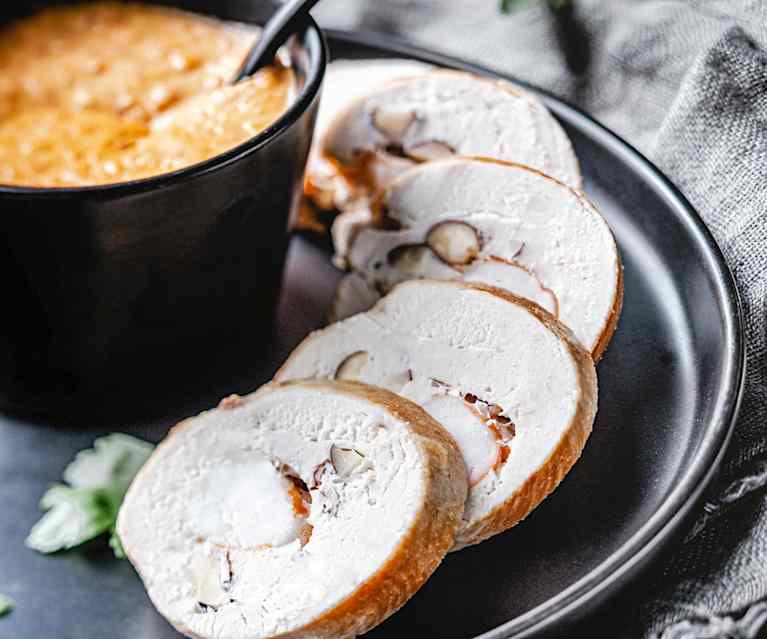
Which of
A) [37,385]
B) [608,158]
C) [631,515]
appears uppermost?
[608,158]

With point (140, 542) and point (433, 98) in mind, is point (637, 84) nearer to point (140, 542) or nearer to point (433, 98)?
point (433, 98)

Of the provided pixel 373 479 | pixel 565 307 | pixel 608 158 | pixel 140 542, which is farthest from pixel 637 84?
pixel 140 542

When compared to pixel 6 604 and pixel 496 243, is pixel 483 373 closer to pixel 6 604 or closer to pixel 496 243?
pixel 496 243

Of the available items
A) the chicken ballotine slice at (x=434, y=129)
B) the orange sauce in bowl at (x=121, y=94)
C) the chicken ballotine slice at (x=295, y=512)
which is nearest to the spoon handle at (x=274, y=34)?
the orange sauce in bowl at (x=121, y=94)

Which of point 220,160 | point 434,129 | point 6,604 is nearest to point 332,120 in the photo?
point 434,129

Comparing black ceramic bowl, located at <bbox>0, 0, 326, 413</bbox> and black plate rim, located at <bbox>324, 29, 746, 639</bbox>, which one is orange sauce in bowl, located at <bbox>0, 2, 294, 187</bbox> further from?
black plate rim, located at <bbox>324, 29, 746, 639</bbox>

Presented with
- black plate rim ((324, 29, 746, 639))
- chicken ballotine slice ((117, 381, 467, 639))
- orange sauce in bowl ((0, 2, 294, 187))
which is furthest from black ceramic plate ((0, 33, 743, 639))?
orange sauce in bowl ((0, 2, 294, 187))
